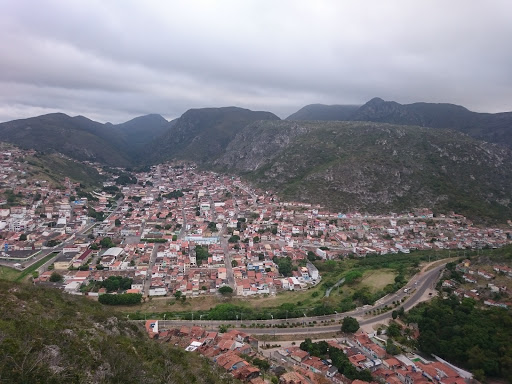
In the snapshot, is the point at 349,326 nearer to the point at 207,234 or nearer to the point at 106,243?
the point at 207,234

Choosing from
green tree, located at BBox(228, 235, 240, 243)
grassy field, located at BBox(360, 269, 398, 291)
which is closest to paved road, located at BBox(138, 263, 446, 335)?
grassy field, located at BBox(360, 269, 398, 291)

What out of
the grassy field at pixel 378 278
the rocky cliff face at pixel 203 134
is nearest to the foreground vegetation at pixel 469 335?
the grassy field at pixel 378 278

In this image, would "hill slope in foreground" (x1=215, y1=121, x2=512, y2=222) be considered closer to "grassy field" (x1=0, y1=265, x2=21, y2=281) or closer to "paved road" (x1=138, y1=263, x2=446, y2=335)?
"paved road" (x1=138, y1=263, x2=446, y2=335)

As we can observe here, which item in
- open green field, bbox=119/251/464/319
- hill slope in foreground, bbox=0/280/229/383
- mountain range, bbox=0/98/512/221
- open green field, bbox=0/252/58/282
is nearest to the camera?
hill slope in foreground, bbox=0/280/229/383

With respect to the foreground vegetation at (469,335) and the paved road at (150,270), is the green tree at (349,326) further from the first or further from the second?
the paved road at (150,270)

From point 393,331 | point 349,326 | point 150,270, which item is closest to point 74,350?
point 349,326

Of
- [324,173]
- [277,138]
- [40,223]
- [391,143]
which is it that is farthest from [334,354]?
[277,138]
